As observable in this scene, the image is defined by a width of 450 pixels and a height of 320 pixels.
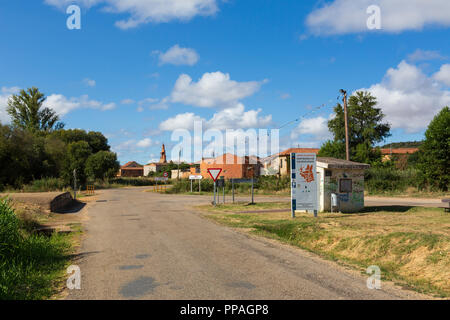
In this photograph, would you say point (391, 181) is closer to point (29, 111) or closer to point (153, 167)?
point (29, 111)

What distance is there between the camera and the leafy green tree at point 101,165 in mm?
67131

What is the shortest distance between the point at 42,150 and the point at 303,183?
39817 millimetres

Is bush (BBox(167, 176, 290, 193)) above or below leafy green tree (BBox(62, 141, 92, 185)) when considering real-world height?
below

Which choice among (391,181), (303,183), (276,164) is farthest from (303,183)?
(276,164)

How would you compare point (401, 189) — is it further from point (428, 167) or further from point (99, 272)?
point (99, 272)

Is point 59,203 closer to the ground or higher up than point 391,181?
closer to the ground

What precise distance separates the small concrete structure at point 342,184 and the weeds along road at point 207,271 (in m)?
7.53

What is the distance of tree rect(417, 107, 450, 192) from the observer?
108ft

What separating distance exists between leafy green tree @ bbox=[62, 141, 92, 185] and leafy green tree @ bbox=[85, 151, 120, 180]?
Answer: 1.21 meters

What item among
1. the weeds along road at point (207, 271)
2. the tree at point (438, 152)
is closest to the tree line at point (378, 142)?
the tree at point (438, 152)

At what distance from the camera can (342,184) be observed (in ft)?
62.5

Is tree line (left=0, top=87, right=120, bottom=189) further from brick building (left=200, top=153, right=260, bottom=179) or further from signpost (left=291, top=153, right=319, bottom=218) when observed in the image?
signpost (left=291, top=153, right=319, bottom=218)

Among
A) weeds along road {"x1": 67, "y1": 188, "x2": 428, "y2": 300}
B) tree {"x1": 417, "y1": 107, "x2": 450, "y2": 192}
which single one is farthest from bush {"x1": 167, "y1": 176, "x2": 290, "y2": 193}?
weeds along road {"x1": 67, "y1": 188, "x2": 428, "y2": 300}
